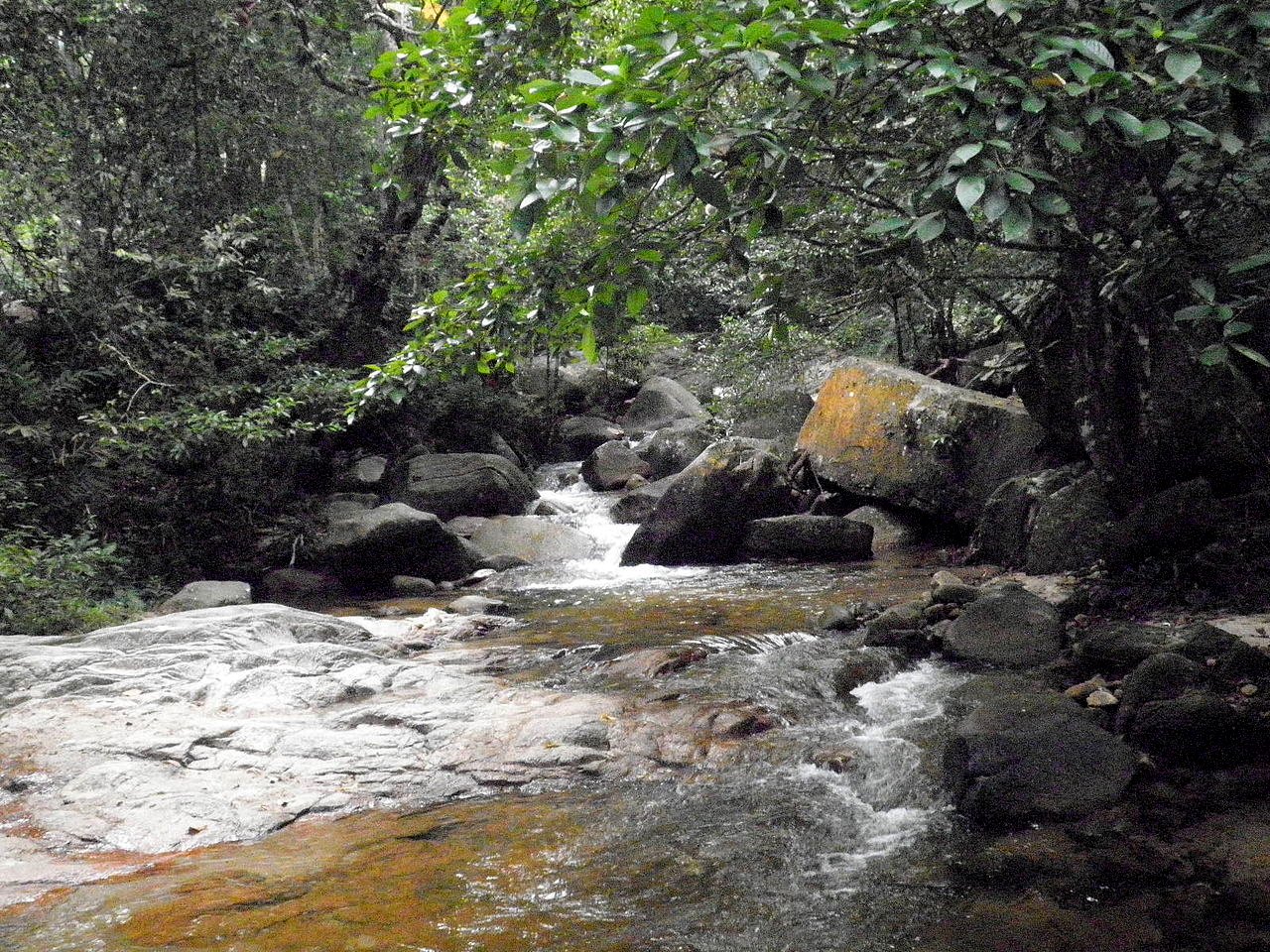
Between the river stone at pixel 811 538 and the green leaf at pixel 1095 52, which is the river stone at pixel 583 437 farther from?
the green leaf at pixel 1095 52

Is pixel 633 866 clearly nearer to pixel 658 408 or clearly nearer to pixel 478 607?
pixel 478 607

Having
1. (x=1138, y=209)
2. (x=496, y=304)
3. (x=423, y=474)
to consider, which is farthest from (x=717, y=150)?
(x=423, y=474)

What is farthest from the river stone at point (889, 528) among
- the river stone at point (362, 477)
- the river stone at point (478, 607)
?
the river stone at point (362, 477)

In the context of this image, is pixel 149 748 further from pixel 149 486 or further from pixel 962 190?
pixel 149 486

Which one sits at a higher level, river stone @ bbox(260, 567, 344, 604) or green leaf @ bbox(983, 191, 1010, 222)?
green leaf @ bbox(983, 191, 1010, 222)

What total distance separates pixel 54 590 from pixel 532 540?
18.1ft

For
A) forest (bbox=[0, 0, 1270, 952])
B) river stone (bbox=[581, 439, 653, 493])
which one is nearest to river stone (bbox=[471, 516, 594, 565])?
forest (bbox=[0, 0, 1270, 952])

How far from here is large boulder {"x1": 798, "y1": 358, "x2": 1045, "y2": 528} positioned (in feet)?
29.3

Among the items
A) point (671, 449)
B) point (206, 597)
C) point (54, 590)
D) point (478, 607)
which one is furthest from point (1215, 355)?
point (671, 449)

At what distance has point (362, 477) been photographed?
13008 mm

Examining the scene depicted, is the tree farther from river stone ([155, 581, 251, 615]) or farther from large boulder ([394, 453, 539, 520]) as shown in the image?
large boulder ([394, 453, 539, 520])

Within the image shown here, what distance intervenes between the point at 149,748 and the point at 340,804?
1142 mm

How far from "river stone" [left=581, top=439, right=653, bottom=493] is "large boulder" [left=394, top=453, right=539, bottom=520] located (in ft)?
5.40

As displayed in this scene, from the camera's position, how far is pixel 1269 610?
5.17 metres
